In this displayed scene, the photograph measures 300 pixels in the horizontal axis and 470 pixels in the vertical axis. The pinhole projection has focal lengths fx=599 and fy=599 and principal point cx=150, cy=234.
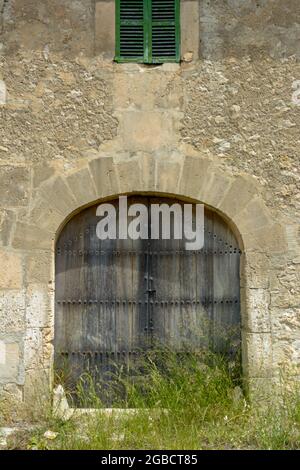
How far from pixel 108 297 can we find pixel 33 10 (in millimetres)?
2557

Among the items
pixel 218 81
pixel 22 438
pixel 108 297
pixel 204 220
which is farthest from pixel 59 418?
pixel 218 81

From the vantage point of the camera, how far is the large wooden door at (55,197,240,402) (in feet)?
16.6

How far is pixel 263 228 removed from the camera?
4.95 metres

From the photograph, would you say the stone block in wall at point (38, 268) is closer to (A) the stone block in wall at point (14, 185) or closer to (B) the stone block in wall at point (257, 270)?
(A) the stone block in wall at point (14, 185)

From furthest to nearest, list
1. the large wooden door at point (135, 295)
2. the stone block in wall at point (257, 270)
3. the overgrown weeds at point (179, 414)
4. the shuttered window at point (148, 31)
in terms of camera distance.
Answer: the shuttered window at point (148, 31), the large wooden door at point (135, 295), the stone block in wall at point (257, 270), the overgrown weeds at point (179, 414)

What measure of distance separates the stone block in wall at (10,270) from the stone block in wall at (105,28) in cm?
188

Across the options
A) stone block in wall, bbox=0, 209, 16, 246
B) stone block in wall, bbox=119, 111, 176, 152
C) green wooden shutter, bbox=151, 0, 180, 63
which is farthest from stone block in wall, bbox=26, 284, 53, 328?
green wooden shutter, bbox=151, 0, 180, 63

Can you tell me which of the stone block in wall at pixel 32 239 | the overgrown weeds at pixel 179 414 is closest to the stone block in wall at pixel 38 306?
the stone block in wall at pixel 32 239

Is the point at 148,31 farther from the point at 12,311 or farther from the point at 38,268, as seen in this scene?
the point at 12,311

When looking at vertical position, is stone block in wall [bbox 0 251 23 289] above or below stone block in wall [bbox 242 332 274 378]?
above

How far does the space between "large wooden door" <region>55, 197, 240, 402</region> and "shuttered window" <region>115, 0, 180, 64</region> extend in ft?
4.10

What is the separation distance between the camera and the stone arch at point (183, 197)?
4910mm

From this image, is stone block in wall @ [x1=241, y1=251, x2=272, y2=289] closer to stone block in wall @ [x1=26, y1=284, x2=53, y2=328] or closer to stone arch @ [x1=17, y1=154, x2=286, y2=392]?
stone arch @ [x1=17, y1=154, x2=286, y2=392]

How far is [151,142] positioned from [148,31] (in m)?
1.00
